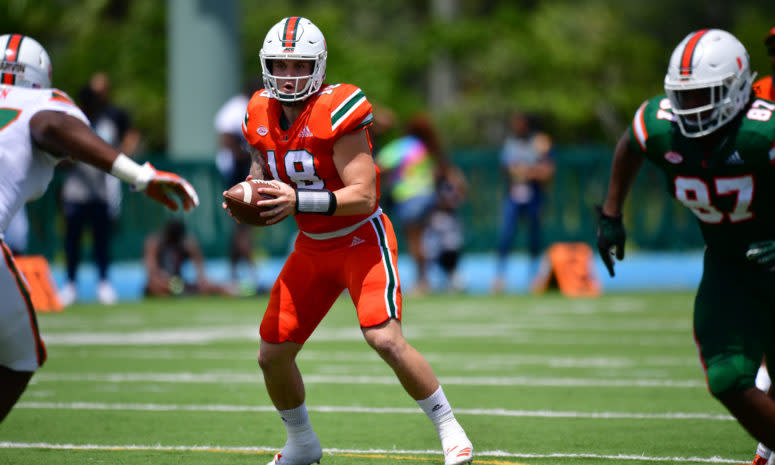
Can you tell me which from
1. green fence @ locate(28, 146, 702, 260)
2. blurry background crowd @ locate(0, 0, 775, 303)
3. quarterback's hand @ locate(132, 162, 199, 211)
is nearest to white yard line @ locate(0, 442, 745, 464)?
quarterback's hand @ locate(132, 162, 199, 211)

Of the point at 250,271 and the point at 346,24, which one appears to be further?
the point at 346,24

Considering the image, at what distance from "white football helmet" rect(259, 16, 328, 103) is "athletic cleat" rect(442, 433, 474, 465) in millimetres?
1569

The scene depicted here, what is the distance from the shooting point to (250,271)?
47.1ft

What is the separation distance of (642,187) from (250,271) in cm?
534

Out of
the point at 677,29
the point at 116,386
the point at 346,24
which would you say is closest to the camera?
the point at 116,386

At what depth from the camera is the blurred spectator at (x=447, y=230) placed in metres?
14.2

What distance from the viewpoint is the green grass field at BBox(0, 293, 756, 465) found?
5.58 meters

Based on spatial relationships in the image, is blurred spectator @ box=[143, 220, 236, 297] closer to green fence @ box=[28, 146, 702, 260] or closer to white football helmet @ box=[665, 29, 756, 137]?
green fence @ box=[28, 146, 702, 260]

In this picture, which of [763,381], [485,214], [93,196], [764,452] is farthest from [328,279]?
[485,214]

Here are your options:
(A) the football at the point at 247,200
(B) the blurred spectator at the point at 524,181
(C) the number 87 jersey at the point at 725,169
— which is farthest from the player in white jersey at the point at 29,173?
(B) the blurred spectator at the point at 524,181

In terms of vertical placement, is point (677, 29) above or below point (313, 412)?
below

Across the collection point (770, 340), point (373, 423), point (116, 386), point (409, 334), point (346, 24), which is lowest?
point (346, 24)

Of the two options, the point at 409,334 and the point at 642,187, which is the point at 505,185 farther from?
the point at 409,334

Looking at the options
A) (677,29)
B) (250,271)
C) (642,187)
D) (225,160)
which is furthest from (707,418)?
(677,29)
